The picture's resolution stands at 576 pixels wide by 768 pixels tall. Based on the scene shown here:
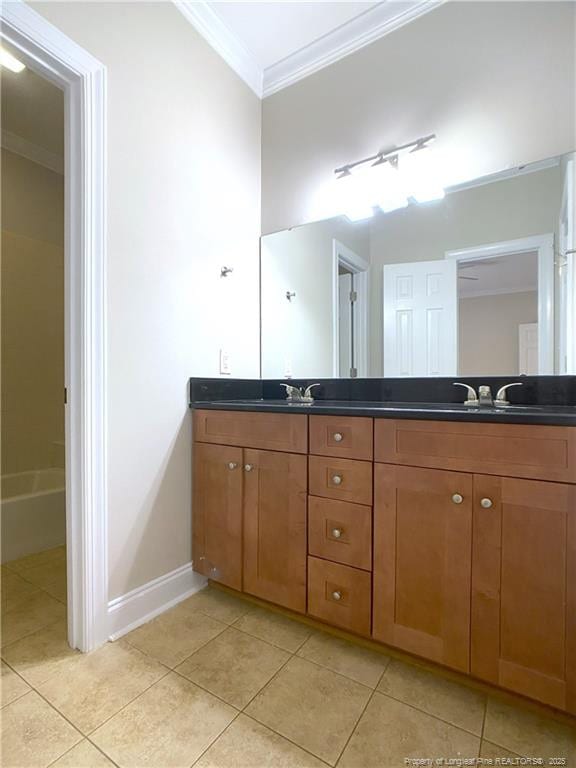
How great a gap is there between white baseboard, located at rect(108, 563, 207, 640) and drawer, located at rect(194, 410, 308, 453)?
61 centimetres

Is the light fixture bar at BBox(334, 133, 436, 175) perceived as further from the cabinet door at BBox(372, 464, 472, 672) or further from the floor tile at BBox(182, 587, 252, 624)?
the floor tile at BBox(182, 587, 252, 624)

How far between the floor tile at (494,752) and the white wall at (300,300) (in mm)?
1410

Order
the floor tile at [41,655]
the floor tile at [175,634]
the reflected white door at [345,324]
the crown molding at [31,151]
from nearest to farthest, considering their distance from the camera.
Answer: the floor tile at [41,655], the floor tile at [175,634], the reflected white door at [345,324], the crown molding at [31,151]

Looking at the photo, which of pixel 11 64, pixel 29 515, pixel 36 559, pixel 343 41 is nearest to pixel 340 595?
pixel 36 559

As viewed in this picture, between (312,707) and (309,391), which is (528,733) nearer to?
(312,707)

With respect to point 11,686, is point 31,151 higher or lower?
higher

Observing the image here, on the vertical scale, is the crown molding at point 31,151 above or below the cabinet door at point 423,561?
above

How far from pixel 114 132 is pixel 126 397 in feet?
3.30

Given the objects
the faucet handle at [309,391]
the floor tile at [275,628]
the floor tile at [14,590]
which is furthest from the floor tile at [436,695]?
the floor tile at [14,590]

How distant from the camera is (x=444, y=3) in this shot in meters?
1.55

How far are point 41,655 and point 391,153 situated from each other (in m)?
2.47

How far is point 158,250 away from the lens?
1.51 meters

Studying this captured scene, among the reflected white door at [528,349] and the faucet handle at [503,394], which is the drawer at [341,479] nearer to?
the faucet handle at [503,394]

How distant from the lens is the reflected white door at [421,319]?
5.24 feet
